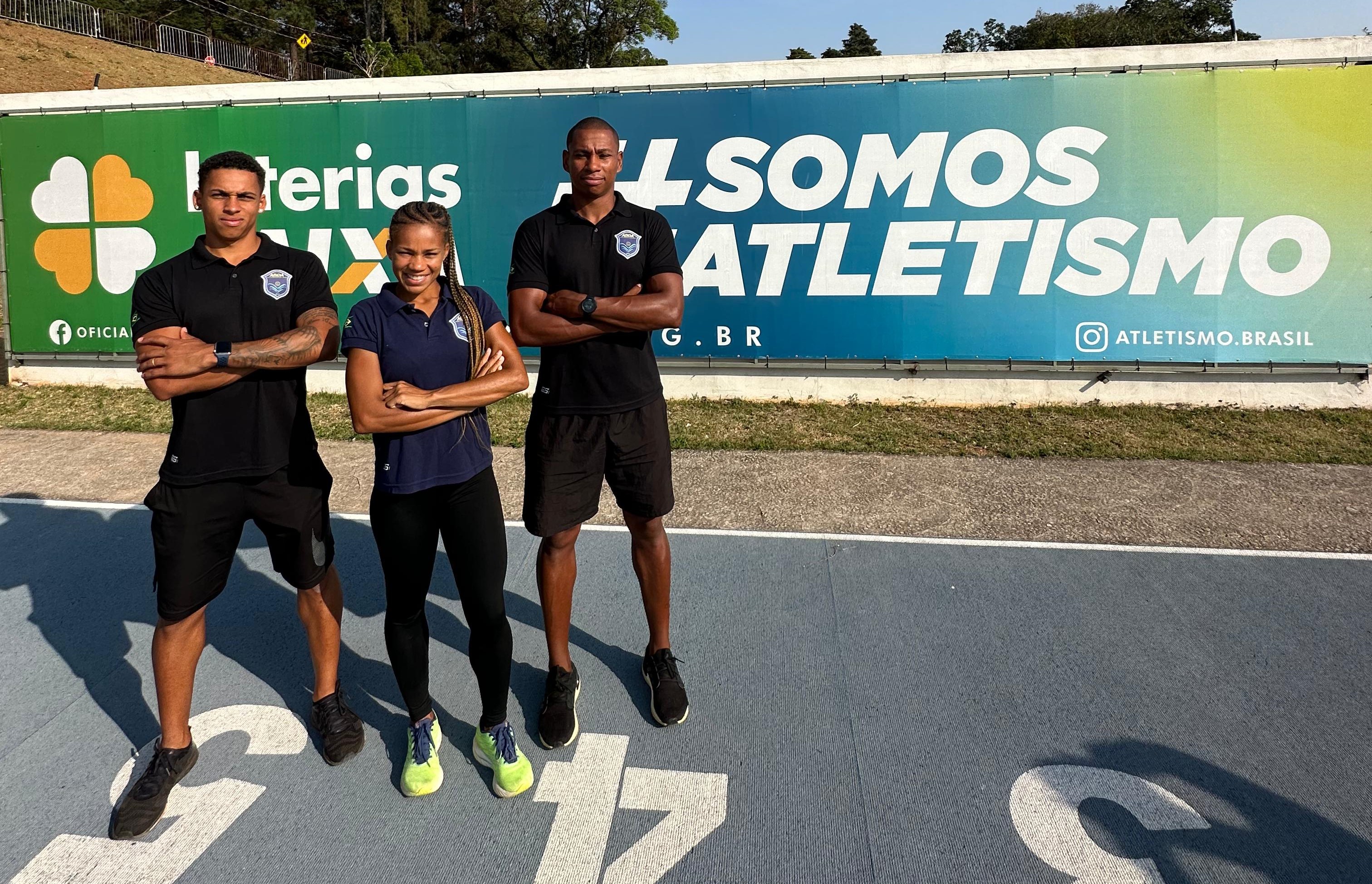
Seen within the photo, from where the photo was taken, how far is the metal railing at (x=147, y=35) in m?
30.2

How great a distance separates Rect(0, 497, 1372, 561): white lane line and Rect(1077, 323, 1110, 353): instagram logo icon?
141 inches

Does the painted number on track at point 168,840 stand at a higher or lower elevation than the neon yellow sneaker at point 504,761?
lower

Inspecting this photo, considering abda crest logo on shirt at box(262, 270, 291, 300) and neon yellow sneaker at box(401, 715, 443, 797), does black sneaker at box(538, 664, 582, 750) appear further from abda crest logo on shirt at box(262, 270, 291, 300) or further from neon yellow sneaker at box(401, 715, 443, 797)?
abda crest logo on shirt at box(262, 270, 291, 300)

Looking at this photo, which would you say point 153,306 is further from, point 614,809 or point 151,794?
point 614,809

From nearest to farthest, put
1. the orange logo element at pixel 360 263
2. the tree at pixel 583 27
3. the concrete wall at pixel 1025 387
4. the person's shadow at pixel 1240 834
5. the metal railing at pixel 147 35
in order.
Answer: the person's shadow at pixel 1240 834 < the concrete wall at pixel 1025 387 < the orange logo element at pixel 360 263 < the metal railing at pixel 147 35 < the tree at pixel 583 27

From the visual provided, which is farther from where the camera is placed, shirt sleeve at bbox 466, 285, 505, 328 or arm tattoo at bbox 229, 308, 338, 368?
shirt sleeve at bbox 466, 285, 505, 328

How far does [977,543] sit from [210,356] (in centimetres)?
425

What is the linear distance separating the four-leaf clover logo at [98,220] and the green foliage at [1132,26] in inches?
2424

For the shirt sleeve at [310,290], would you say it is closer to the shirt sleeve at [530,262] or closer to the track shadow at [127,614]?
the shirt sleeve at [530,262]

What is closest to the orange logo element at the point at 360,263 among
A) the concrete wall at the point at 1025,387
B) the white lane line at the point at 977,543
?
the concrete wall at the point at 1025,387

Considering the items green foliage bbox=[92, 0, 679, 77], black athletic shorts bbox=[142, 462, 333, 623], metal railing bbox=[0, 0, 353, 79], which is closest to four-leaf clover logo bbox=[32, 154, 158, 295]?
black athletic shorts bbox=[142, 462, 333, 623]

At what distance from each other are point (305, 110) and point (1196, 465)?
9.16m

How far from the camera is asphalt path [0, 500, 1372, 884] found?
103 inches

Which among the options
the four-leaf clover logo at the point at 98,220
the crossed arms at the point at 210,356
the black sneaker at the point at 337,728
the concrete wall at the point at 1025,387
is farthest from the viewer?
the four-leaf clover logo at the point at 98,220
